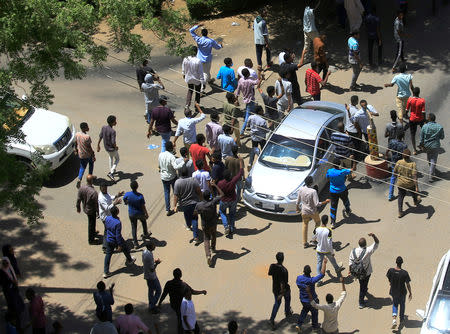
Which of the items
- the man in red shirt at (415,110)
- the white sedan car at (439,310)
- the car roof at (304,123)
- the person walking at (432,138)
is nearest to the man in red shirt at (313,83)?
the car roof at (304,123)

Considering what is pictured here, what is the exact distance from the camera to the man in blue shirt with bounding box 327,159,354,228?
1434cm

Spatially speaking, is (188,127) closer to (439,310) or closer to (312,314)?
(312,314)

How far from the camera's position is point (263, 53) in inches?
856

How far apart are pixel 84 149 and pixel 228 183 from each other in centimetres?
357

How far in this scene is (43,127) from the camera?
54.3 ft

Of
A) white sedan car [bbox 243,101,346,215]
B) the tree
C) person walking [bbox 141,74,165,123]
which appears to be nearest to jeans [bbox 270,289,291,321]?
white sedan car [bbox 243,101,346,215]

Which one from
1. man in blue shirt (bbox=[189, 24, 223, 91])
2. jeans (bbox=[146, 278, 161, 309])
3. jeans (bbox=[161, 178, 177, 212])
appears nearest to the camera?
jeans (bbox=[146, 278, 161, 309])

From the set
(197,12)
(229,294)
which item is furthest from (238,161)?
(197,12)

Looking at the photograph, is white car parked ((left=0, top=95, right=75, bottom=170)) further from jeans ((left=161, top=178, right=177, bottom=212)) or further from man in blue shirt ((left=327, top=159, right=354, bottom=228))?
man in blue shirt ((left=327, top=159, right=354, bottom=228))

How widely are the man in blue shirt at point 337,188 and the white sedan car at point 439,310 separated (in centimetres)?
338

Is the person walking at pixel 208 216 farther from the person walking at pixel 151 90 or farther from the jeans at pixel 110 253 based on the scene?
the person walking at pixel 151 90

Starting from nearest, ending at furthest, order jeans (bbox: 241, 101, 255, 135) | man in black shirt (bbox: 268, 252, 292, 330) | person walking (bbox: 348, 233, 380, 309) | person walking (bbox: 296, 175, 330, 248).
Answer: man in black shirt (bbox: 268, 252, 292, 330) < person walking (bbox: 348, 233, 380, 309) < person walking (bbox: 296, 175, 330, 248) < jeans (bbox: 241, 101, 255, 135)

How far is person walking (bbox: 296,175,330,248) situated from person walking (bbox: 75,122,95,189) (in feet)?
16.0

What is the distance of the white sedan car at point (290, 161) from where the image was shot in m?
14.8
